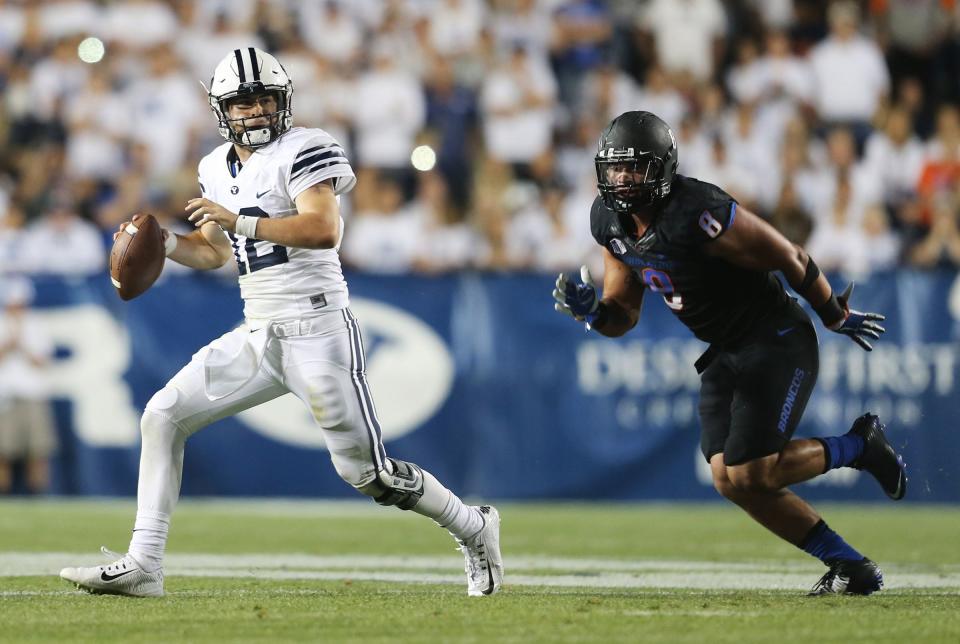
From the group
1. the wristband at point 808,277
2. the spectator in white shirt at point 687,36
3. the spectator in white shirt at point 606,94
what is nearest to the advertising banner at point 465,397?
the spectator in white shirt at point 606,94

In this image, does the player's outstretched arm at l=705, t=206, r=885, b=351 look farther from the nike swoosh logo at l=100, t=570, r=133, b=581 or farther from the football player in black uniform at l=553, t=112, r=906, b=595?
the nike swoosh logo at l=100, t=570, r=133, b=581

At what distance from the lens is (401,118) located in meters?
12.2

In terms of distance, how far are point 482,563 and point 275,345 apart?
1.06m

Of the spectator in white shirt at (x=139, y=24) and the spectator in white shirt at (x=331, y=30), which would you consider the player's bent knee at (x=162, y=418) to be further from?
the spectator in white shirt at (x=139, y=24)

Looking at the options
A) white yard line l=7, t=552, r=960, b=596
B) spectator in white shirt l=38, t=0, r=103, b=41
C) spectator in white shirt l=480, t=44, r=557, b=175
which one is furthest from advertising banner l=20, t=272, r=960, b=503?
spectator in white shirt l=38, t=0, r=103, b=41

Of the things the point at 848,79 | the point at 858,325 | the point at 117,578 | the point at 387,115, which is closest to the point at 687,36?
the point at 848,79

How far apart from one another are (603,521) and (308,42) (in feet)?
19.4

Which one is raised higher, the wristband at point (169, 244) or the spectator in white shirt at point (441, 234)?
the wristband at point (169, 244)

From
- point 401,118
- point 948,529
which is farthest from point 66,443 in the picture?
point 948,529

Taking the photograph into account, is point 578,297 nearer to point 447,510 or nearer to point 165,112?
point 447,510

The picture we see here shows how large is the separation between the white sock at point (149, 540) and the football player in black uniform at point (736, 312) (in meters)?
1.57

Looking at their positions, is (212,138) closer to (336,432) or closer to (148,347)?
(148,347)

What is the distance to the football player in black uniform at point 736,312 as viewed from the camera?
524 cm

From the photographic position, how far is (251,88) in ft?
17.2
